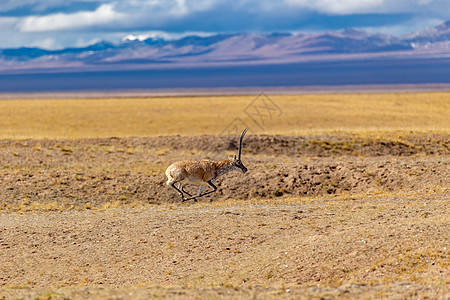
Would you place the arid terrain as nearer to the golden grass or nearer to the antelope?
the antelope

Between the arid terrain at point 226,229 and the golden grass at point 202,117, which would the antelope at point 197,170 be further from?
the golden grass at point 202,117

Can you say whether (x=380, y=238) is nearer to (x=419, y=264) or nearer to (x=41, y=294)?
(x=419, y=264)

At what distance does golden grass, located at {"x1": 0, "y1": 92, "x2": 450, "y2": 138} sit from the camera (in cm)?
4997

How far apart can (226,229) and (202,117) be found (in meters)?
43.0

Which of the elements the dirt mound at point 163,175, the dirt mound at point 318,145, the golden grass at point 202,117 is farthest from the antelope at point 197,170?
the golden grass at point 202,117

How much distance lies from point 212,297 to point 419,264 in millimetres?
4233

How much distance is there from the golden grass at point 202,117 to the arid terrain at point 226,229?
19.9 m

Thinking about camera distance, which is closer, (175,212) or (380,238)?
(380,238)

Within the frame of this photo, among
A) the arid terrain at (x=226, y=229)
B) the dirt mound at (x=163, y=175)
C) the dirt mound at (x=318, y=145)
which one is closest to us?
the arid terrain at (x=226, y=229)

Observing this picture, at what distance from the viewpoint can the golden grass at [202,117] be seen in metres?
50.0

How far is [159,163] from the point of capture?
27031 mm

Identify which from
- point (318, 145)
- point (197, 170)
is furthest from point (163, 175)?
point (318, 145)

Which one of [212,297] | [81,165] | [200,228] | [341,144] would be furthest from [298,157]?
[212,297]

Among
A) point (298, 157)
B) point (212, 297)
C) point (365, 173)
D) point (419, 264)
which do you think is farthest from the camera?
point (298, 157)
